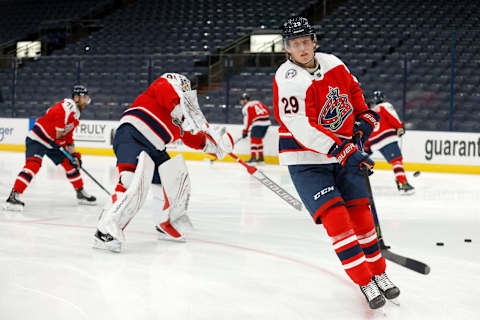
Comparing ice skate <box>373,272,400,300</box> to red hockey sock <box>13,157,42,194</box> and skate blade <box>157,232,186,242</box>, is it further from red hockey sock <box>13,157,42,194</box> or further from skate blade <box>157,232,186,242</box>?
Answer: red hockey sock <box>13,157,42,194</box>

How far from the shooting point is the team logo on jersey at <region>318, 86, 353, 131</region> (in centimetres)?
254

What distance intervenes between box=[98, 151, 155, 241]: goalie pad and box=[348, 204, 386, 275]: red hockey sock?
1.52 m

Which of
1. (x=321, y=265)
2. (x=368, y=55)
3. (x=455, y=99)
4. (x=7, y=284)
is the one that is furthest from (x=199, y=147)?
(x=368, y=55)

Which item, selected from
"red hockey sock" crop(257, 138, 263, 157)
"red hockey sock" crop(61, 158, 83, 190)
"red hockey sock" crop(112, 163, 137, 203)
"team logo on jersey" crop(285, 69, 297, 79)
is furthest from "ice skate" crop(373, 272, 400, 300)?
"red hockey sock" crop(257, 138, 263, 157)

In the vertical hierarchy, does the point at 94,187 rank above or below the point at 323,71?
below

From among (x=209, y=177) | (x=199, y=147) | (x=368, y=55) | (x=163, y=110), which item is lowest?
(x=209, y=177)

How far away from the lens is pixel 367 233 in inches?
103

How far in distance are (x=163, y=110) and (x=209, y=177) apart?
449 centimetres

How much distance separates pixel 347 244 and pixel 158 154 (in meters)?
1.79

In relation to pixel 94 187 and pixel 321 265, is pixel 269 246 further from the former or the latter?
pixel 94 187

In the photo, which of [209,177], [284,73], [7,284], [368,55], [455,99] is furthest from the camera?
[368,55]

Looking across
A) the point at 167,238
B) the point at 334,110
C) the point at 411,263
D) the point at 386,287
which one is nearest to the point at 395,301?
the point at 386,287

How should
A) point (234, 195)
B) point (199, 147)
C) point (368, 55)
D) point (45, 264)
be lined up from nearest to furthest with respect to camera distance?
point (45, 264) < point (199, 147) < point (234, 195) < point (368, 55)

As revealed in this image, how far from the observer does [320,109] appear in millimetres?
2527
